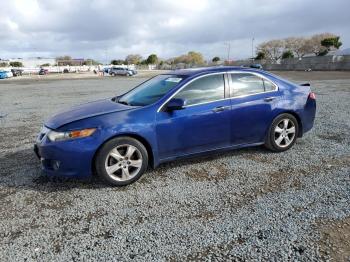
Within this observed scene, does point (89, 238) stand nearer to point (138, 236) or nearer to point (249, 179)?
point (138, 236)

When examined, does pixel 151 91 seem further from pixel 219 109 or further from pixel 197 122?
pixel 219 109

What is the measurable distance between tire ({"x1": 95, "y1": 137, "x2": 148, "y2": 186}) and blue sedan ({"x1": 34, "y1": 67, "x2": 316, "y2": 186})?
0.04ft

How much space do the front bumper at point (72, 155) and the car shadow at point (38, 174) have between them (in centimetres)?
31

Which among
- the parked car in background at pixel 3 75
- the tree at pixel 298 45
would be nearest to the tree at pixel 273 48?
the tree at pixel 298 45

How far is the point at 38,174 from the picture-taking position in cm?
502

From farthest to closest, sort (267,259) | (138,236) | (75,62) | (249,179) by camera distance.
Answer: (75,62) → (249,179) → (138,236) → (267,259)

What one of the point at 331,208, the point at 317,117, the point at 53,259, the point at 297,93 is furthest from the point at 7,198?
the point at 317,117

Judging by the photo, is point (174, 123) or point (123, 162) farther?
point (174, 123)

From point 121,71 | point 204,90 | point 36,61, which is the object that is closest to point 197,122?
point 204,90

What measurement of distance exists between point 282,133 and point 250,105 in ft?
2.79

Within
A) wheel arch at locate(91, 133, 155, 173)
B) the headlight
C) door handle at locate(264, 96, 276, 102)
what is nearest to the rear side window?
door handle at locate(264, 96, 276, 102)

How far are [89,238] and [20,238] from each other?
68 centimetres

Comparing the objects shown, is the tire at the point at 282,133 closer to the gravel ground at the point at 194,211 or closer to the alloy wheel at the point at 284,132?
the alloy wheel at the point at 284,132

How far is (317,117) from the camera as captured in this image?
8.65m
